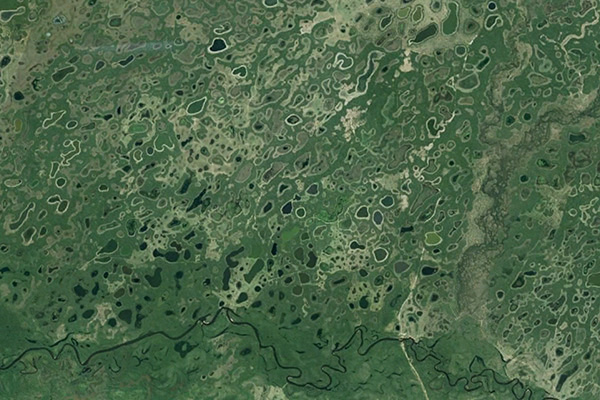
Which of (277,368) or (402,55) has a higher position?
(402,55)

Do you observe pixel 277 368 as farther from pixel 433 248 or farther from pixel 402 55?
pixel 402 55

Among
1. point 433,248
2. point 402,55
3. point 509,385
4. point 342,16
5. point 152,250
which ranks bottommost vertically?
point 509,385

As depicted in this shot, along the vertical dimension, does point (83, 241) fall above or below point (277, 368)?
above

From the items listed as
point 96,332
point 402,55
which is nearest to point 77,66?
point 96,332

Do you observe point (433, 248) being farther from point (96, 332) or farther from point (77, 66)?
point (77, 66)

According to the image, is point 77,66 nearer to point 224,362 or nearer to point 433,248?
point 224,362

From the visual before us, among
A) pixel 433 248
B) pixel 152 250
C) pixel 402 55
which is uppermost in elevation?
pixel 402 55

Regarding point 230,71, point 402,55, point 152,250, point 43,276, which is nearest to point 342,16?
point 402,55
